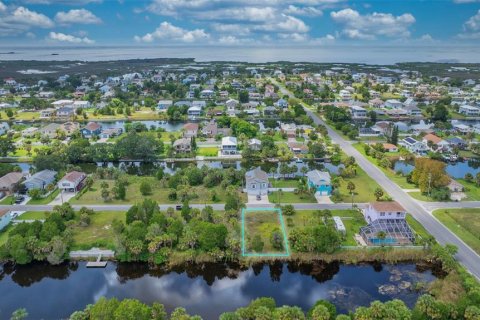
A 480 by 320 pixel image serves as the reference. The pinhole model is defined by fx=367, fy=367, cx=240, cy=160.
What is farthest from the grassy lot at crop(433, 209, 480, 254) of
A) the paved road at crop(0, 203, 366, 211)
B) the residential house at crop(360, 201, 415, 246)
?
the paved road at crop(0, 203, 366, 211)

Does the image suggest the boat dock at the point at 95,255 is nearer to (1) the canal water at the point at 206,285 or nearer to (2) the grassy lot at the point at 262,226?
(1) the canal water at the point at 206,285

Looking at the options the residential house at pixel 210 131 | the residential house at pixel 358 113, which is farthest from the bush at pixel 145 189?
the residential house at pixel 358 113

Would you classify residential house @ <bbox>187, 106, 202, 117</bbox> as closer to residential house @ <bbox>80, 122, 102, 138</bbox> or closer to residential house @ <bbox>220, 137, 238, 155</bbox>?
residential house @ <bbox>80, 122, 102, 138</bbox>

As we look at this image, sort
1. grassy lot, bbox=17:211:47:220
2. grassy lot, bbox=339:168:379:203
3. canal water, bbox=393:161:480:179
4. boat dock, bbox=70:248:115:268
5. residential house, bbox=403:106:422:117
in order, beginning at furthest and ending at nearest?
residential house, bbox=403:106:422:117 < canal water, bbox=393:161:480:179 < grassy lot, bbox=339:168:379:203 < grassy lot, bbox=17:211:47:220 < boat dock, bbox=70:248:115:268

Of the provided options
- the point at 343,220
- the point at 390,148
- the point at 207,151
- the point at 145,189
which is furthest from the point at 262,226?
the point at 390,148

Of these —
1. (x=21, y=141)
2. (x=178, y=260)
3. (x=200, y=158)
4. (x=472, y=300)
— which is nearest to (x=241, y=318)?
(x=178, y=260)

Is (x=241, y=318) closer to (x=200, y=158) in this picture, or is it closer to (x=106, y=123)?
(x=200, y=158)

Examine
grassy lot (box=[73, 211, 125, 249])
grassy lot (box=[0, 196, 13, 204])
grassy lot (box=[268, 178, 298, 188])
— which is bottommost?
grassy lot (box=[73, 211, 125, 249])
